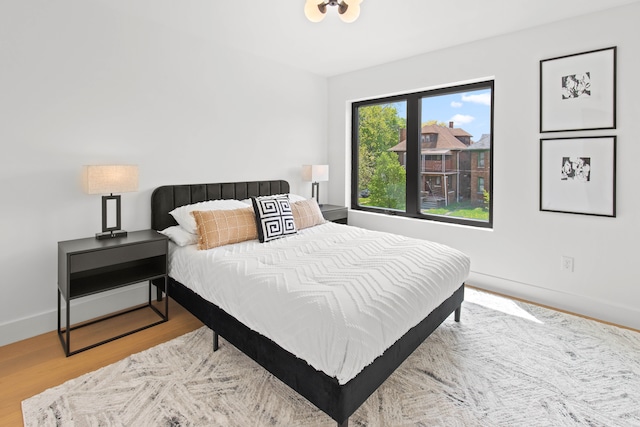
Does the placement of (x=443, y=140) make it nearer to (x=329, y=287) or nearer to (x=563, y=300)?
(x=563, y=300)

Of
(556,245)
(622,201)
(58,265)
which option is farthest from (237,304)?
(622,201)

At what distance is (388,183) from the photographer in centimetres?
446

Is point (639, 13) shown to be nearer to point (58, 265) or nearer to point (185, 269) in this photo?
point (185, 269)

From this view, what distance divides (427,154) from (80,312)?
3761mm

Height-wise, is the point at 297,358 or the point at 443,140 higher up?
the point at 443,140

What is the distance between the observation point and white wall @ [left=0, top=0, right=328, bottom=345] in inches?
95.7

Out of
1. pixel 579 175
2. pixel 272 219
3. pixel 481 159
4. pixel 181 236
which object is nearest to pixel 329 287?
pixel 272 219

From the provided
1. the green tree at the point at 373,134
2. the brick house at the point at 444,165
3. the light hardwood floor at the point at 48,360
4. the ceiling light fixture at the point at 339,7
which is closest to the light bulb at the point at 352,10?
the ceiling light fixture at the point at 339,7

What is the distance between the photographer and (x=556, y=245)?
308cm

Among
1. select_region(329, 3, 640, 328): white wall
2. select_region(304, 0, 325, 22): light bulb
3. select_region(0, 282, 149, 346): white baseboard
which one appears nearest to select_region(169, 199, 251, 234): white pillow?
select_region(0, 282, 149, 346): white baseboard

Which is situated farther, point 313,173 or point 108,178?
point 313,173

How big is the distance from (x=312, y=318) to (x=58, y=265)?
2.17 m

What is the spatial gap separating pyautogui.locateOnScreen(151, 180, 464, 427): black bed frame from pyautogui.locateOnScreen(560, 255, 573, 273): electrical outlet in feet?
3.71

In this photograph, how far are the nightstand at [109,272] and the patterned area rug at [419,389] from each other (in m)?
0.51
